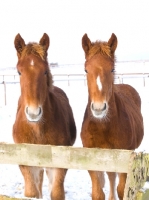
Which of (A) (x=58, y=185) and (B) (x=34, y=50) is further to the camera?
(A) (x=58, y=185)

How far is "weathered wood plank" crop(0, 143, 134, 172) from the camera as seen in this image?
2.61 metres

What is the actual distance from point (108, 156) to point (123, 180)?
140cm

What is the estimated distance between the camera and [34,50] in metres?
3.80

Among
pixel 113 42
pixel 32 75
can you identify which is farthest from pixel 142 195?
pixel 113 42

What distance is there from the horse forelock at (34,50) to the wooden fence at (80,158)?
1290 mm

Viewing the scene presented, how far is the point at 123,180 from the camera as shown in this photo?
12.7 feet

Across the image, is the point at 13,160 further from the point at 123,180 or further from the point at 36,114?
the point at 123,180

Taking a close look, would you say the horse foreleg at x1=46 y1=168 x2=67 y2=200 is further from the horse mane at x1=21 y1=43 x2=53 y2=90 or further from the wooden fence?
the horse mane at x1=21 y1=43 x2=53 y2=90

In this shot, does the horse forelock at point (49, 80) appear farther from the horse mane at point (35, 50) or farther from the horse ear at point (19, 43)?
the horse ear at point (19, 43)

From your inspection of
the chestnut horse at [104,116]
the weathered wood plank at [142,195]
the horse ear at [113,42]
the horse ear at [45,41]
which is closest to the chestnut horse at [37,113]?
the horse ear at [45,41]

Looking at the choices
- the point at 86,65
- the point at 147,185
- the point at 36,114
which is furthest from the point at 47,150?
the point at 86,65

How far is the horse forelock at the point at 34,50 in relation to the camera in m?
3.76

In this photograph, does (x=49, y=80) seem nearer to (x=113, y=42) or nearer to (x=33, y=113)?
Answer: (x=33, y=113)

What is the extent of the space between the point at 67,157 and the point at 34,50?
159cm
